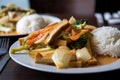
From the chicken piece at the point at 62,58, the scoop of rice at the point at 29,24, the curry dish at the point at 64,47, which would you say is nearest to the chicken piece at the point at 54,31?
the curry dish at the point at 64,47

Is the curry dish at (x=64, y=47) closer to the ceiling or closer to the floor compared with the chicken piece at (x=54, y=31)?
closer to the floor

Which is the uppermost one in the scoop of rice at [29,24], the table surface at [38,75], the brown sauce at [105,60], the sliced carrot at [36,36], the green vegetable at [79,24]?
the green vegetable at [79,24]

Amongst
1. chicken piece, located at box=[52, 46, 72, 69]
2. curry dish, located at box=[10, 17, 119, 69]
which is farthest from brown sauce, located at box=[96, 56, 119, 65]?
chicken piece, located at box=[52, 46, 72, 69]

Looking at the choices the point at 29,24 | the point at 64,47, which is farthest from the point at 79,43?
the point at 29,24

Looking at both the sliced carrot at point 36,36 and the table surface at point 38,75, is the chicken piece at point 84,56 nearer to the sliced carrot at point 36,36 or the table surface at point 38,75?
the table surface at point 38,75

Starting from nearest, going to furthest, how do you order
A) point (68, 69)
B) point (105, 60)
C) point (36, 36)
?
1. point (68, 69)
2. point (105, 60)
3. point (36, 36)

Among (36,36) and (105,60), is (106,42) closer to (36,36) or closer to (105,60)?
(105,60)

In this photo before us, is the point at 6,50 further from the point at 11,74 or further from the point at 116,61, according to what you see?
the point at 116,61

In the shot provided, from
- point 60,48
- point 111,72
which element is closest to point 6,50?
point 60,48

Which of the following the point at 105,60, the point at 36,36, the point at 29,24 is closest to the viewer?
the point at 105,60
